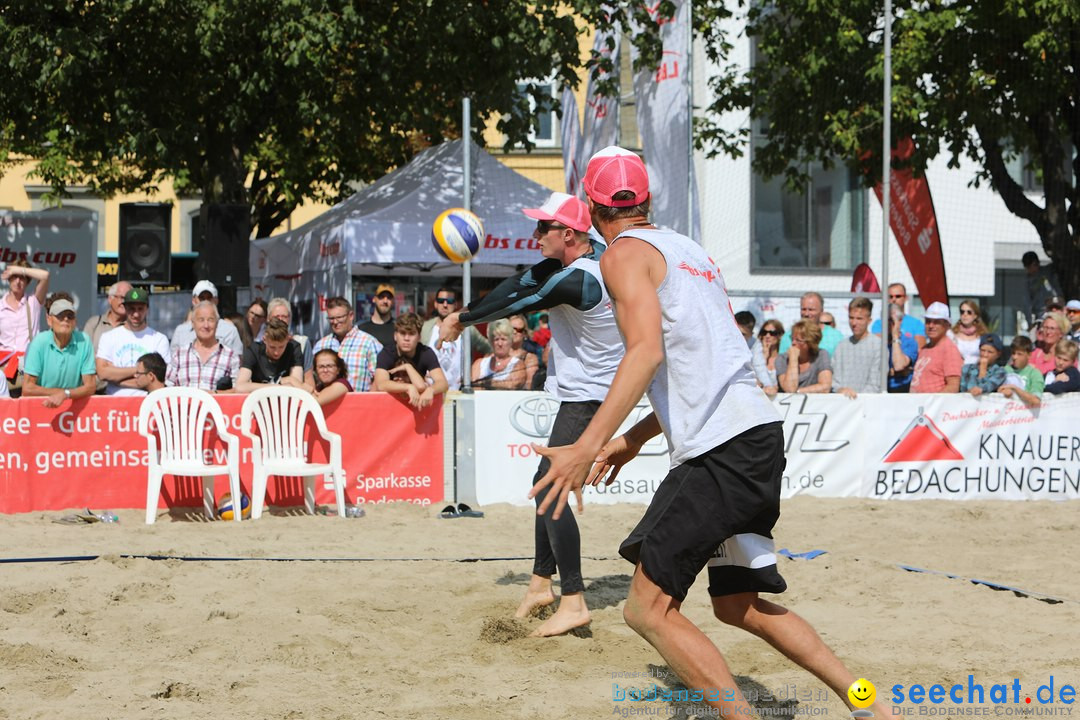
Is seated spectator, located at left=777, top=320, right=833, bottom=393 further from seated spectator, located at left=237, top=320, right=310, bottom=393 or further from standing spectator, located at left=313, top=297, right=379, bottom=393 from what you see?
seated spectator, located at left=237, top=320, right=310, bottom=393

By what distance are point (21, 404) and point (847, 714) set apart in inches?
274

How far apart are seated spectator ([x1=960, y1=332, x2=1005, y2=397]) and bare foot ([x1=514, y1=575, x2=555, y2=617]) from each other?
233 inches

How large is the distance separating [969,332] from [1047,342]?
73cm

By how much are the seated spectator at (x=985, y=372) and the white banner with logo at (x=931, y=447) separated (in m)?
0.25

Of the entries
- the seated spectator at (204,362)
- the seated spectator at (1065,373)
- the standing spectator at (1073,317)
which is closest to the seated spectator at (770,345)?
the seated spectator at (1065,373)

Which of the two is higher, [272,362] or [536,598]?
[272,362]

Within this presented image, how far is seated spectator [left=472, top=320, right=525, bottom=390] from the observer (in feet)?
35.1

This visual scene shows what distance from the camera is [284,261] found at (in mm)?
16734

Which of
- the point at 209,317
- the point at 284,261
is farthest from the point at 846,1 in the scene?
the point at 209,317

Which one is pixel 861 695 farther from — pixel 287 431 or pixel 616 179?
pixel 287 431

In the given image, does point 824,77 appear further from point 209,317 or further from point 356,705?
point 356,705

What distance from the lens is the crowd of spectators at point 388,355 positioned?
984cm

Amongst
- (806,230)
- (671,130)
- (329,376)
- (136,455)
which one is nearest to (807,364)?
(671,130)

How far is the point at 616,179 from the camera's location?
3988 millimetres
